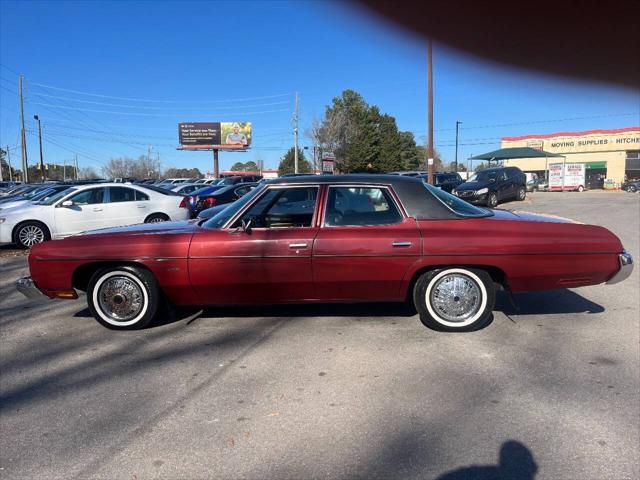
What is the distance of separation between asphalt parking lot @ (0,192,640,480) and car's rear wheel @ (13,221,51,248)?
5.93m

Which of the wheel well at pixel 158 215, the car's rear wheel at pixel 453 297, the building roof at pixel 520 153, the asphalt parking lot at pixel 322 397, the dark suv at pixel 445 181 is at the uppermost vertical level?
the building roof at pixel 520 153

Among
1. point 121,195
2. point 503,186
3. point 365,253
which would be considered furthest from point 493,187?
point 365,253

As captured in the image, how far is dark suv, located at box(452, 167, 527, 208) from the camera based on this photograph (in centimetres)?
1962

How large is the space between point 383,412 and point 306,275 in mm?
1650

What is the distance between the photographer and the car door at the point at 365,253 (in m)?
4.45

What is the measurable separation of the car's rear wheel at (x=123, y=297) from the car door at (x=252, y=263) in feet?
1.59

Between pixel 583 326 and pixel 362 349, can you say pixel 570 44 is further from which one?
pixel 583 326

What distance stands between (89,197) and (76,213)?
1.46ft

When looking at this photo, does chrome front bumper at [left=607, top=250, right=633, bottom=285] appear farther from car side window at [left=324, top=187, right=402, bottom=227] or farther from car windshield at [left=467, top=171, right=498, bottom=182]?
car windshield at [left=467, top=171, right=498, bottom=182]

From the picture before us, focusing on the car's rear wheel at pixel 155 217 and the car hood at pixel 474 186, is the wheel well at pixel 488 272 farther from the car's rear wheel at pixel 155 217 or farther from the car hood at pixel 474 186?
the car hood at pixel 474 186

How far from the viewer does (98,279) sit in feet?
15.6

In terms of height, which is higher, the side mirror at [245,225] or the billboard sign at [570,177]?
the billboard sign at [570,177]

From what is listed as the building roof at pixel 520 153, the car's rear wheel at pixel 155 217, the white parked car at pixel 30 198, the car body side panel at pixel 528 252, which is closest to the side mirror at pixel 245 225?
the car body side panel at pixel 528 252

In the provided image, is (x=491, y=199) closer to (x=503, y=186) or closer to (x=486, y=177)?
(x=503, y=186)
